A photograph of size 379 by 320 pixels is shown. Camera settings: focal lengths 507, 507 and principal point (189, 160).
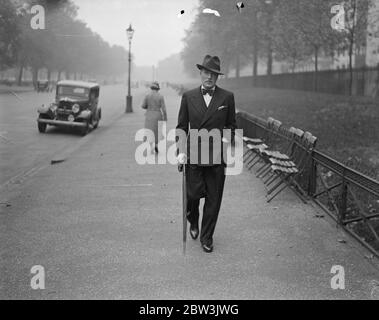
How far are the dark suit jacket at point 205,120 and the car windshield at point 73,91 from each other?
14.8 m

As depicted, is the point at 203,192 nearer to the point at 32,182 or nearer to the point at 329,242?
the point at 329,242

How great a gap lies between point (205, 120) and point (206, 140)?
231 mm

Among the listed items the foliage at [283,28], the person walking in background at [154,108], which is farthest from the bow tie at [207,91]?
the foliage at [283,28]

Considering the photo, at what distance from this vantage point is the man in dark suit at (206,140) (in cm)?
578

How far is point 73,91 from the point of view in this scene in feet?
65.7

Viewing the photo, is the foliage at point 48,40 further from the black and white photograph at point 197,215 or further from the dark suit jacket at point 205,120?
the dark suit jacket at point 205,120

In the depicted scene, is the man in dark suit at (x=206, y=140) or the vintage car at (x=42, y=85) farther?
the vintage car at (x=42, y=85)

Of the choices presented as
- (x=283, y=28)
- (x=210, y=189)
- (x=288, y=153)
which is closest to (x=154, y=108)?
(x=288, y=153)

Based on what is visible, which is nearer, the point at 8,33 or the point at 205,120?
the point at 205,120

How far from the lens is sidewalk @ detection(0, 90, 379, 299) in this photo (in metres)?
4.84

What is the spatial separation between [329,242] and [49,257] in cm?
337

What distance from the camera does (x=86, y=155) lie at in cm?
1350

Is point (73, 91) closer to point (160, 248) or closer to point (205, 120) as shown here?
point (160, 248)

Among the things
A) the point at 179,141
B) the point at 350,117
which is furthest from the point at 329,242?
the point at 350,117
